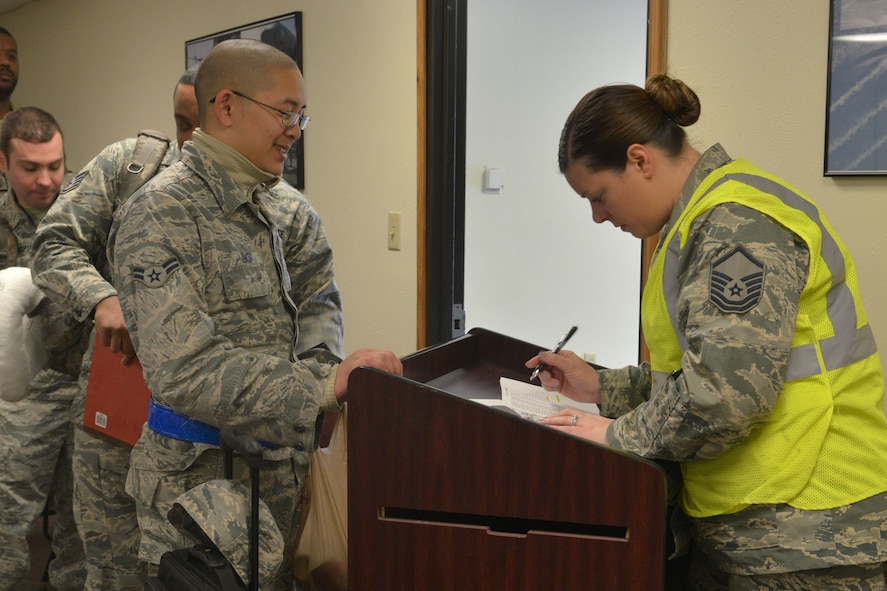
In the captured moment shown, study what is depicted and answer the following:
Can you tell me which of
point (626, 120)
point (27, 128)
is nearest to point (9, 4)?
point (27, 128)

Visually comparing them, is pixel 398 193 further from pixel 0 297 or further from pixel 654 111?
pixel 654 111

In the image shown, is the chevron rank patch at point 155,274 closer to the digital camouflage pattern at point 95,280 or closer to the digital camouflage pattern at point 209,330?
the digital camouflage pattern at point 209,330

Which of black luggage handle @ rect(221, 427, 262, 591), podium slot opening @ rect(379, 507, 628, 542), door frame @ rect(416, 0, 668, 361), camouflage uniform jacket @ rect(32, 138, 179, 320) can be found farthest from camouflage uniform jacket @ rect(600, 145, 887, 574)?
door frame @ rect(416, 0, 668, 361)

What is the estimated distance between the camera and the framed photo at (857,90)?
5.84 ft

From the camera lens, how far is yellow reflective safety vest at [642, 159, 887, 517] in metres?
1.13

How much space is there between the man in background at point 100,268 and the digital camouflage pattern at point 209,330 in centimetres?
51

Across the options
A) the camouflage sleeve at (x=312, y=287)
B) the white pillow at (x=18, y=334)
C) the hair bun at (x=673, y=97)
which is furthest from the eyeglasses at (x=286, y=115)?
the white pillow at (x=18, y=334)

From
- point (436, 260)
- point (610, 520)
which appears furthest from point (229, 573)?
point (436, 260)

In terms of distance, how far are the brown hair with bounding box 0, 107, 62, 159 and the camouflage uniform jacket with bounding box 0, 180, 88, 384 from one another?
6.9 inches

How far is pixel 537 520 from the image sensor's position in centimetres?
117

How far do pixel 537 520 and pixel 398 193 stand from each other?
1999 millimetres

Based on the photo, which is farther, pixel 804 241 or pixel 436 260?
pixel 436 260

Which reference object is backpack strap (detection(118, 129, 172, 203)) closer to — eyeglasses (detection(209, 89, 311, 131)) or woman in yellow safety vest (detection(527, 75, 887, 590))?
eyeglasses (detection(209, 89, 311, 131))

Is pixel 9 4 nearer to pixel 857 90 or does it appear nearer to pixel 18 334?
pixel 18 334
